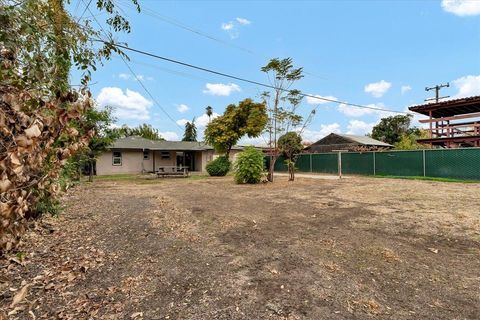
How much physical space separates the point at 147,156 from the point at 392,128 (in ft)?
105

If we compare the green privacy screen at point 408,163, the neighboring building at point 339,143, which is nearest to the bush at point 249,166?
the green privacy screen at point 408,163

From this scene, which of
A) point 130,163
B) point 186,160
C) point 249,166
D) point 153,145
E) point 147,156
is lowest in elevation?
point 249,166

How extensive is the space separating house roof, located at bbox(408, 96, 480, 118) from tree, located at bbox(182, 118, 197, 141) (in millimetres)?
34860

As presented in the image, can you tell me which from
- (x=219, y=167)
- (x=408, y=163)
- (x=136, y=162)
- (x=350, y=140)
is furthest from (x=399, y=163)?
(x=136, y=162)

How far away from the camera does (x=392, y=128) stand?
37.2 meters

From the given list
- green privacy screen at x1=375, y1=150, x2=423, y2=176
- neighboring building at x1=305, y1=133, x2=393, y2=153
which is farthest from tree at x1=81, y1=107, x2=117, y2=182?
neighboring building at x1=305, y1=133, x2=393, y2=153

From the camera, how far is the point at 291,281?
2.91m

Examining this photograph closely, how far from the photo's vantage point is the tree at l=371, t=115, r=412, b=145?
3662cm

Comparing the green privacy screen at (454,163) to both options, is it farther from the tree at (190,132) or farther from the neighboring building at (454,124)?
the tree at (190,132)

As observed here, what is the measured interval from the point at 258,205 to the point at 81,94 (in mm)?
6138

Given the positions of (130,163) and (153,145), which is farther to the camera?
(153,145)

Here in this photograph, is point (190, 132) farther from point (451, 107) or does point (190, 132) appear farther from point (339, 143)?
point (451, 107)

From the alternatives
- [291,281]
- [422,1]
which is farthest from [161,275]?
[422,1]

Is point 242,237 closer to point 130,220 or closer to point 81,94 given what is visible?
point 130,220
